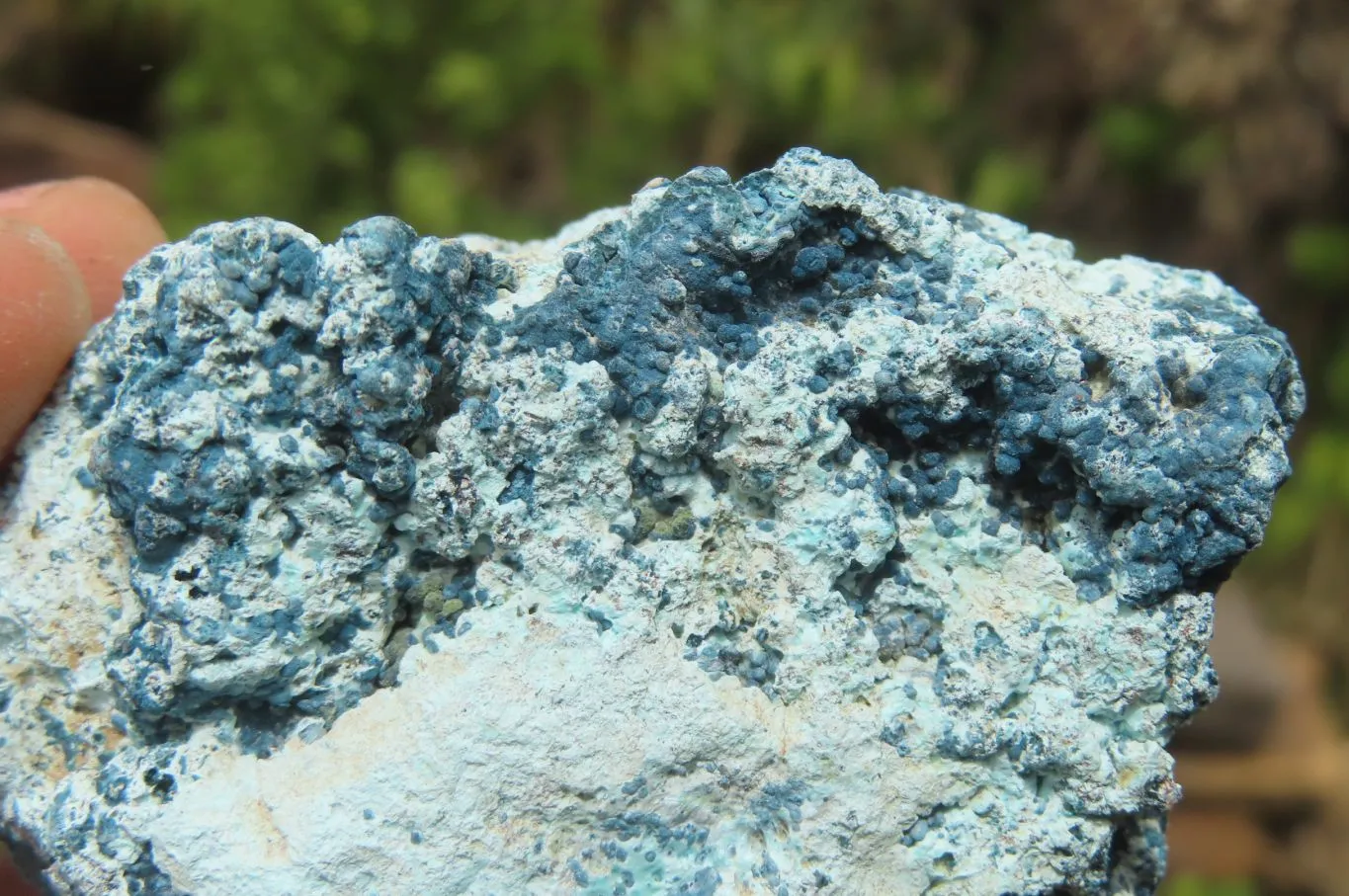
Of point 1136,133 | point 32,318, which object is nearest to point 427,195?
point 32,318

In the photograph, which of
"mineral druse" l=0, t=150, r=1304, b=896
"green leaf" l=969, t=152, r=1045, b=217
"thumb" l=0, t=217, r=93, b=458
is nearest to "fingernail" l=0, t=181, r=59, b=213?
"thumb" l=0, t=217, r=93, b=458

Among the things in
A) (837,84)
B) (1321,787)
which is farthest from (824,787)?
(1321,787)

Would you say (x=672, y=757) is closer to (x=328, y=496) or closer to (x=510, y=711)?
(x=510, y=711)

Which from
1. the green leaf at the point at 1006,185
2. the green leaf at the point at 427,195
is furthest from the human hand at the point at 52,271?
the green leaf at the point at 1006,185

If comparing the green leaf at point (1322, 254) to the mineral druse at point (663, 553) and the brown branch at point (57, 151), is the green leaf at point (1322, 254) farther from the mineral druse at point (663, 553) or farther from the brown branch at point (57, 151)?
the brown branch at point (57, 151)

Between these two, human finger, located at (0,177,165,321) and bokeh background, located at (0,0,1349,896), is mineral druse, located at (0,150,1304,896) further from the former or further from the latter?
bokeh background, located at (0,0,1349,896)
